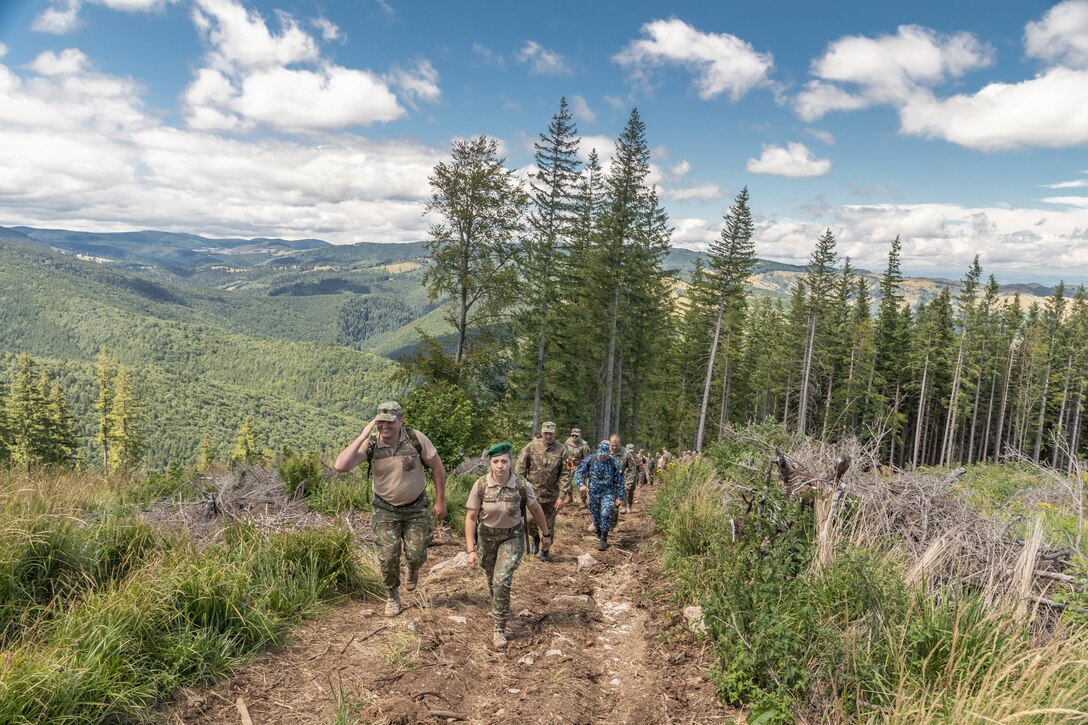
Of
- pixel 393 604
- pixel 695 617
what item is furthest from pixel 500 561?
pixel 695 617

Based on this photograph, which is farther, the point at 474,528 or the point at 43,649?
the point at 474,528

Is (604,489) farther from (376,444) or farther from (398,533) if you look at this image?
(376,444)

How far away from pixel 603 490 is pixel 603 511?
0.33 m

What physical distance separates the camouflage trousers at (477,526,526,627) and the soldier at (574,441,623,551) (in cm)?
317

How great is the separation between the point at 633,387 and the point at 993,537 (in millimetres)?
29318

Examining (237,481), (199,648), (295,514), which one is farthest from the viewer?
(237,481)

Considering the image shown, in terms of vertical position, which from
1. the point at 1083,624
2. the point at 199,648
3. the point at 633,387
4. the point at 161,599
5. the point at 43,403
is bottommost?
the point at 43,403

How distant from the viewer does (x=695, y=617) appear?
523 centimetres

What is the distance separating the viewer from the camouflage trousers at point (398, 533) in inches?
201

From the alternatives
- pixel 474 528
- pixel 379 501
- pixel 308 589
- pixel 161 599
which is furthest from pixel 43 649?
pixel 474 528

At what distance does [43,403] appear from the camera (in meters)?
34.9

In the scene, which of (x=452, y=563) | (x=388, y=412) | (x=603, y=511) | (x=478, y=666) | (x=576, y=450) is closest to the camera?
(x=478, y=666)

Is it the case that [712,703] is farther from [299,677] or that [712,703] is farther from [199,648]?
[199,648]

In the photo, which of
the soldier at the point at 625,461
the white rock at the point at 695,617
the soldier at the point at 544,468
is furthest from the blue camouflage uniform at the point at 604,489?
the white rock at the point at 695,617
